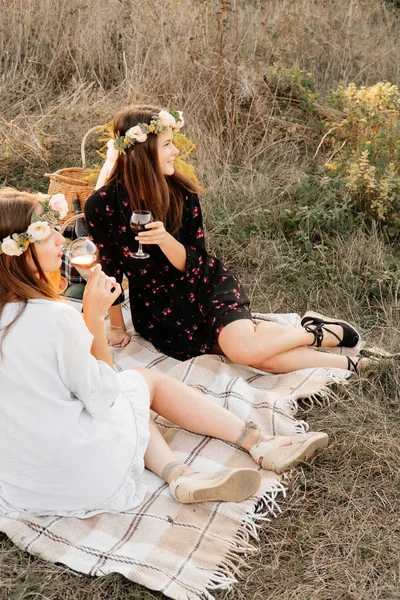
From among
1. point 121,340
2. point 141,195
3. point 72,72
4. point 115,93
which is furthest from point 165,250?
point 72,72

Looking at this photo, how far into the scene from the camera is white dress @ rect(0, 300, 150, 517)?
2568 millimetres

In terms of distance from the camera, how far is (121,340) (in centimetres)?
432

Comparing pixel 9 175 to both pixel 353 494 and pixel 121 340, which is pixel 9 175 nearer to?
pixel 121 340

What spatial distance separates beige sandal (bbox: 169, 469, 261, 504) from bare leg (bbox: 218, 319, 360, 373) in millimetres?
1062

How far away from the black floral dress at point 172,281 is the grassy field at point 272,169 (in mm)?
695

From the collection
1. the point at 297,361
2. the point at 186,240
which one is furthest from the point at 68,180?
the point at 297,361

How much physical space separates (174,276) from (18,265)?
1.59m

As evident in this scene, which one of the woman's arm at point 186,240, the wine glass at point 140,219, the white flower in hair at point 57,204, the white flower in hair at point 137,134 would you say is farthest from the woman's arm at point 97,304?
the white flower in hair at point 137,134

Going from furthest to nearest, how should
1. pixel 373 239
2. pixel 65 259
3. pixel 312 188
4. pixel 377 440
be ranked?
pixel 312 188, pixel 373 239, pixel 65 259, pixel 377 440

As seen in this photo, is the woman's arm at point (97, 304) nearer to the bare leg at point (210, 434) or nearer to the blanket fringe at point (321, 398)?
the bare leg at point (210, 434)

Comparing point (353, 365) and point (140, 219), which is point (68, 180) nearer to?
point (140, 219)

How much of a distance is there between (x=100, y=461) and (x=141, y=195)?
5.25ft

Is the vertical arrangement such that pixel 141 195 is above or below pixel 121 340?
above

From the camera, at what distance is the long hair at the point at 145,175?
379 cm
